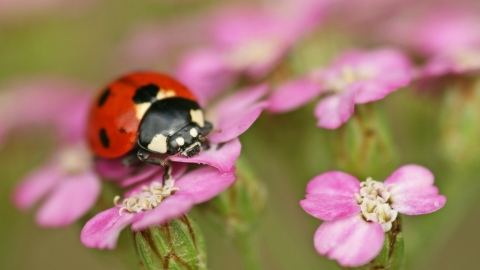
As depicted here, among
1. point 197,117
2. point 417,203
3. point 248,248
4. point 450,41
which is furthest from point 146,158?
point 450,41

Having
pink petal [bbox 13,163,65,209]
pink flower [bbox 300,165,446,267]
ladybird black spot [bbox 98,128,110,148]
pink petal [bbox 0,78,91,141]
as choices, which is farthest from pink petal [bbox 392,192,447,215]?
pink petal [bbox 0,78,91,141]

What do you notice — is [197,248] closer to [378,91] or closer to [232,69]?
[378,91]

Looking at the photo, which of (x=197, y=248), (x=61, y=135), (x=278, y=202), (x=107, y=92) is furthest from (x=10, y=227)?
(x=278, y=202)

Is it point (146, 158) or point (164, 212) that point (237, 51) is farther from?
point (164, 212)

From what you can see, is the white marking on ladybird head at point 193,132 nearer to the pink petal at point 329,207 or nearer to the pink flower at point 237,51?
the pink petal at point 329,207

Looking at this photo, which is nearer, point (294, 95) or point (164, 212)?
point (164, 212)

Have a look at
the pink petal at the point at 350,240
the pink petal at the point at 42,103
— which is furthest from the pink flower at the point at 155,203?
the pink petal at the point at 42,103
